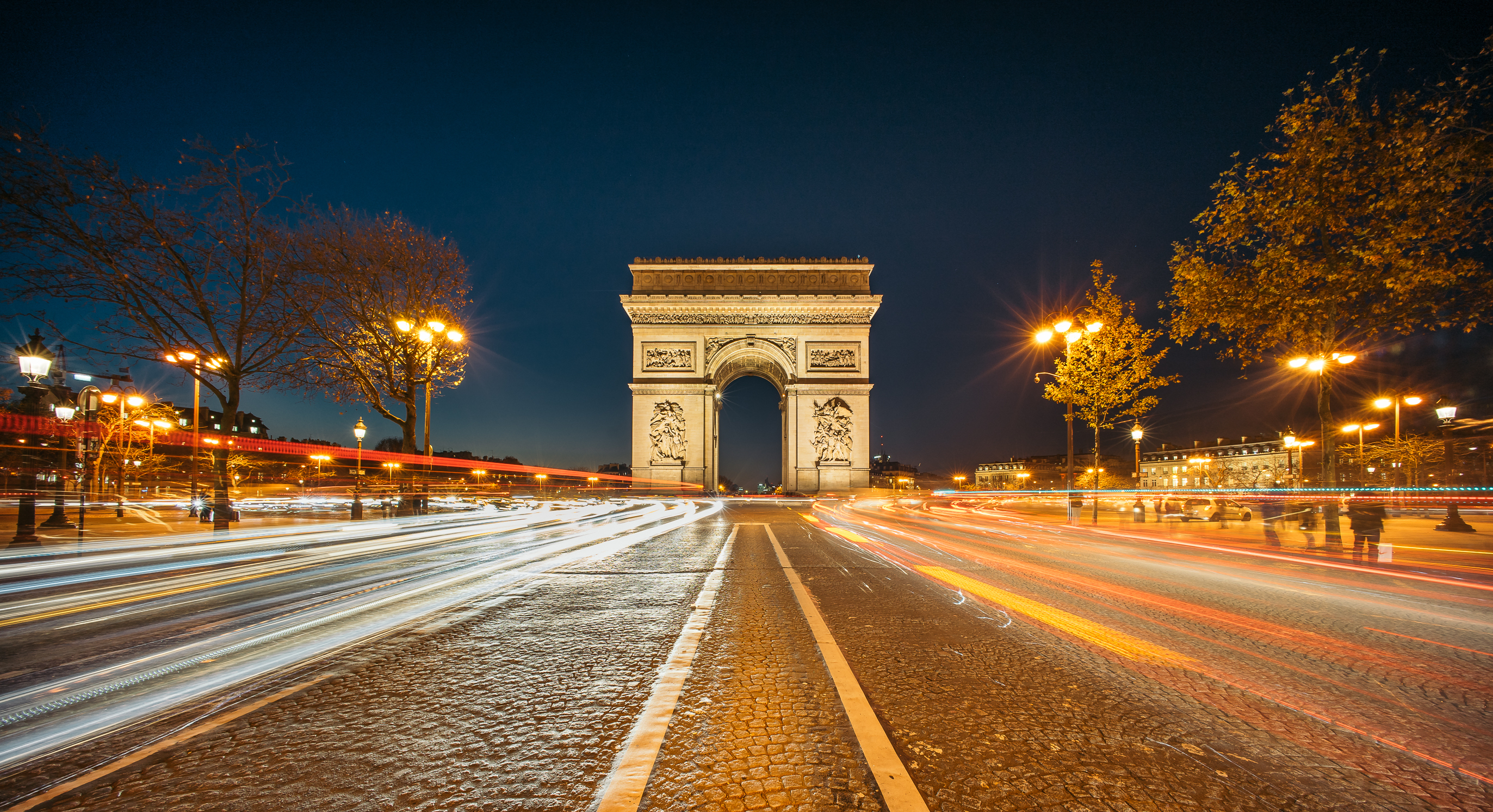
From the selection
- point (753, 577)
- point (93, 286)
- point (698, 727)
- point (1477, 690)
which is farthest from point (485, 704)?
point (93, 286)

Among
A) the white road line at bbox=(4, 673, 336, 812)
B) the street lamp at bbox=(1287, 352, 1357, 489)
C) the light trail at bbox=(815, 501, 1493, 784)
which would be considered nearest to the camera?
the white road line at bbox=(4, 673, 336, 812)

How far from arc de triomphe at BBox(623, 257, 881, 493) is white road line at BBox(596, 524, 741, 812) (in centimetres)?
3441

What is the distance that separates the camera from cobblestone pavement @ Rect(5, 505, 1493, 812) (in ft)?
6.14

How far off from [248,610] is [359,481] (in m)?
12.1

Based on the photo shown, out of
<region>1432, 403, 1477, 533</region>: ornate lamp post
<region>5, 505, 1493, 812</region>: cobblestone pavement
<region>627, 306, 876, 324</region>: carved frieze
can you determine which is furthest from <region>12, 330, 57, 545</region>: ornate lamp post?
<region>627, 306, 876, 324</region>: carved frieze

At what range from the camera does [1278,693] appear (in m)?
2.84

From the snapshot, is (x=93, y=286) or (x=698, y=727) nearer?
(x=698, y=727)

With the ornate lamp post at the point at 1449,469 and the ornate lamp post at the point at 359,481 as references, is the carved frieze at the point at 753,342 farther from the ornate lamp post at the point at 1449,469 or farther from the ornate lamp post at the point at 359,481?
the ornate lamp post at the point at 1449,469

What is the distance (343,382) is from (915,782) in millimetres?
21209

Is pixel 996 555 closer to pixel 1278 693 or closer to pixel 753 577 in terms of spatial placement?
pixel 753 577

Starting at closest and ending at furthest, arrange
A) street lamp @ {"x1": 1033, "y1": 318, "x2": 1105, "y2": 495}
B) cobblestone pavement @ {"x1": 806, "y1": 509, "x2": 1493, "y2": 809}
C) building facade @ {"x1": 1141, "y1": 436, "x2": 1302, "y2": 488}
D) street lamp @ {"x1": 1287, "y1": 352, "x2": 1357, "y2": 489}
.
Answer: cobblestone pavement @ {"x1": 806, "y1": 509, "x2": 1493, "y2": 809} → street lamp @ {"x1": 1287, "y1": 352, "x2": 1357, "y2": 489} → street lamp @ {"x1": 1033, "y1": 318, "x2": 1105, "y2": 495} → building facade @ {"x1": 1141, "y1": 436, "x2": 1302, "y2": 488}

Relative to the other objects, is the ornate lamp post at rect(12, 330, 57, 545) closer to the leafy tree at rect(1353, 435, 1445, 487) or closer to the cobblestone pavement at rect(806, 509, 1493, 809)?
the cobblestone pavement at rect(806, 509, 1493, 809)

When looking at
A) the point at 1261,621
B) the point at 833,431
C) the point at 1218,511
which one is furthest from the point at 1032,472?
the point at 1261,621

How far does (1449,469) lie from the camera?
798 inches
